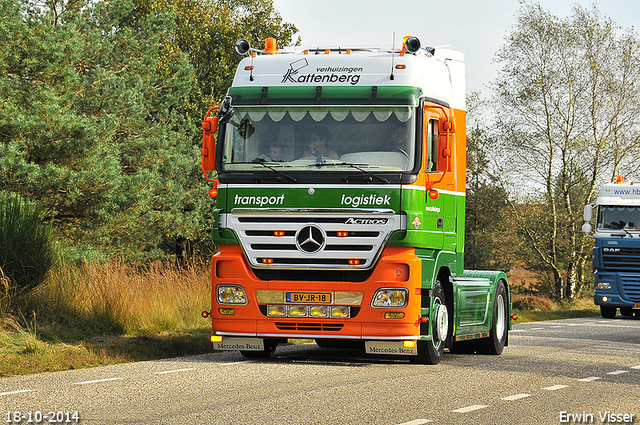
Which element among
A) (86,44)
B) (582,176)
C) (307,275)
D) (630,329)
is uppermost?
(86,44)

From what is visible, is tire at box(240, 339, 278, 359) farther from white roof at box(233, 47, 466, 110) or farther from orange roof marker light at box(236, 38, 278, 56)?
orange roof marker light at box(236, 38, 278, 56)

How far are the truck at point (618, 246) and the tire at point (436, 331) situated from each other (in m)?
15.5

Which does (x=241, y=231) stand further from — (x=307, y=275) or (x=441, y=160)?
(x=441, y=160)

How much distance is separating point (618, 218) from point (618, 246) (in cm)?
86

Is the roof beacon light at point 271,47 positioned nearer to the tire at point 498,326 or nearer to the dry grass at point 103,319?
the dry grass at point 103,319

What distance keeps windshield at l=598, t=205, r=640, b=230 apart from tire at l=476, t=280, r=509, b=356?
12.9 meters

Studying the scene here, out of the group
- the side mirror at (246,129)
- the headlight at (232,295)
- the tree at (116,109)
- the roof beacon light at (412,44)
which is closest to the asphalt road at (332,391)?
the headlight at (232,295)

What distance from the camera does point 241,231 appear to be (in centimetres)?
1173

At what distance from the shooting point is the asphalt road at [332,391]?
796 centimetres

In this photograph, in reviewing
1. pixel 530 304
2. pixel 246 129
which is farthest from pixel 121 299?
pixel 530 304

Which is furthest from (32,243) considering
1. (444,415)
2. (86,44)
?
(86,44)

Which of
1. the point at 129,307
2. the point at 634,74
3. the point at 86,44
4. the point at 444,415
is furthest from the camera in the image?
the point at 634,74

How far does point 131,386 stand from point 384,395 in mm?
2610

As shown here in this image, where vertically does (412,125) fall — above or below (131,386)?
above
